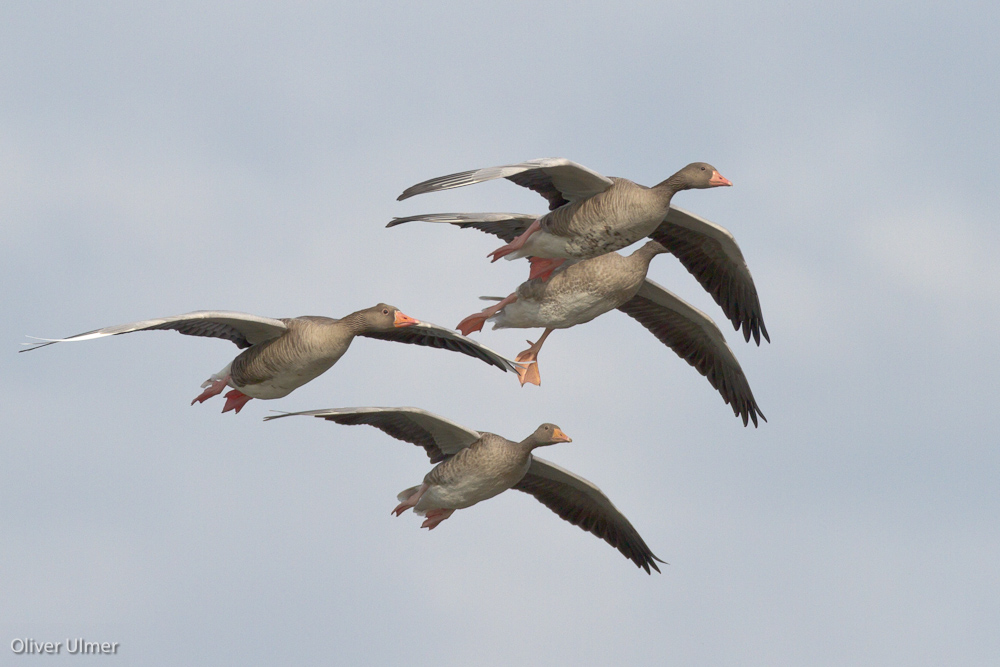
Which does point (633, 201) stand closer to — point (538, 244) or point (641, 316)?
point (538, 244)

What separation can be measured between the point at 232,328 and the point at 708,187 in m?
6.44

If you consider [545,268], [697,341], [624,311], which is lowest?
[697,341]

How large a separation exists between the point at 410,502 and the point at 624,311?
5.44 meters

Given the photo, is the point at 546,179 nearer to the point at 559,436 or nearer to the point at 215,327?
the point at 559,436

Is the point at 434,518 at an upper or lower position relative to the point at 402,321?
lower

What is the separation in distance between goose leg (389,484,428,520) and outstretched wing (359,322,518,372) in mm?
1970

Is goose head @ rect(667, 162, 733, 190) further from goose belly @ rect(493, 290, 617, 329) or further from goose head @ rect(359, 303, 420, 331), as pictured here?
goose head @ rect(359, 303, 420, 331)

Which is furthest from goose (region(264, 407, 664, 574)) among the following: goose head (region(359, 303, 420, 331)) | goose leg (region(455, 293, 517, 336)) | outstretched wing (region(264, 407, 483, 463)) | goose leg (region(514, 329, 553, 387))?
goose leg (region(455, 293, 517, 336))

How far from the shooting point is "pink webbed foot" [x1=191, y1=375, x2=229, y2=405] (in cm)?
2077

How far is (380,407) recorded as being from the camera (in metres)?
19.6

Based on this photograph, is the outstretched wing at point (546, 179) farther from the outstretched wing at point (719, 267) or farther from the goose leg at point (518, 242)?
the outstretched wing at point (719, 267)

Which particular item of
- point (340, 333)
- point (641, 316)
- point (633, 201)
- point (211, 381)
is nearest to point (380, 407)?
point (340, 333)

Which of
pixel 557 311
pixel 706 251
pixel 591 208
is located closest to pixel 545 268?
pixel 557 311

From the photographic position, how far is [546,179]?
20.4 metres
